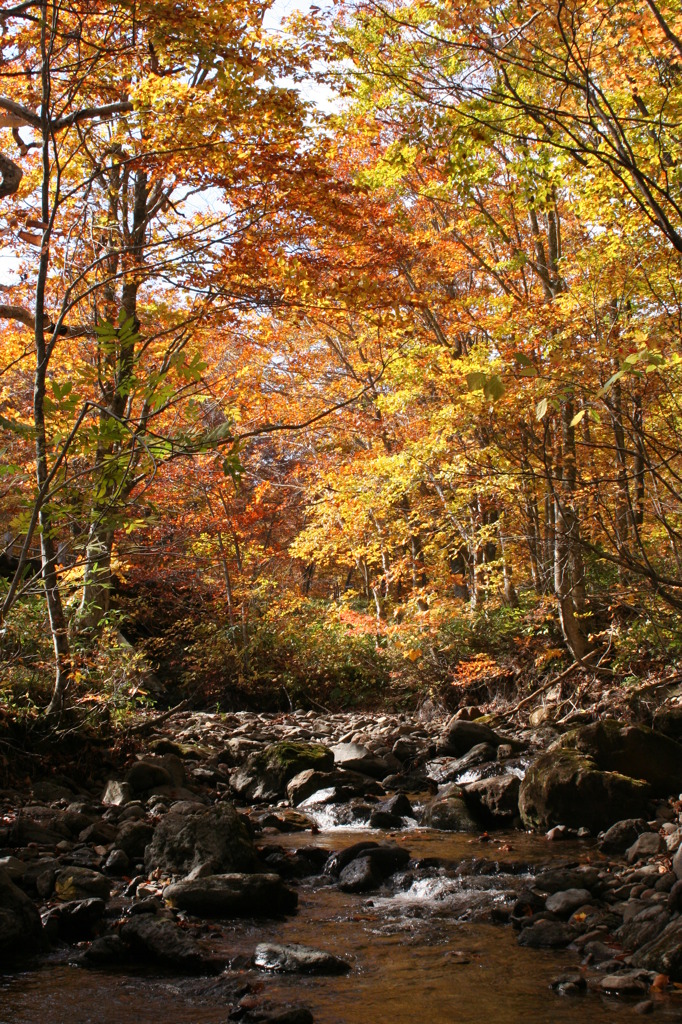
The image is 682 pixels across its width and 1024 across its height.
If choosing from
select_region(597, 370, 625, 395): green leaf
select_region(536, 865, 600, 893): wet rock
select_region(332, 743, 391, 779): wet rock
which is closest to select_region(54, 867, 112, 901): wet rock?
select_region(536, 865, 600, 893): wet rock

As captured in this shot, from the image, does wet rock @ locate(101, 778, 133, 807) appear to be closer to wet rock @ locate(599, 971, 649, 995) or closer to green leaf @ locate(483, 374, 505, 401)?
wet rock @ locate(599, 971, 649, 995)

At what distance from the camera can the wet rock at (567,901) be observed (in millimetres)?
4469

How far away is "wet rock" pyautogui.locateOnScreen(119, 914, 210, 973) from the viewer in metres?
3.75

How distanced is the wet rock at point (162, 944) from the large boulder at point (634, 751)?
4.21 metres

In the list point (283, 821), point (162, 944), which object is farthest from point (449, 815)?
point (162, 944)

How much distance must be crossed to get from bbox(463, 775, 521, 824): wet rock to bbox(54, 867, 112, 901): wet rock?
371 cm

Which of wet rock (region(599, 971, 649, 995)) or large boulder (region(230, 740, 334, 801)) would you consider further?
large boulder (region(230, 740, 334, 801))

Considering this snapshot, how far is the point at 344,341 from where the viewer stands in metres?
15.7

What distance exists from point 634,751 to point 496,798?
4.36 feet

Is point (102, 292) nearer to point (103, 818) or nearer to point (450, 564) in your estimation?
point (103, 818)

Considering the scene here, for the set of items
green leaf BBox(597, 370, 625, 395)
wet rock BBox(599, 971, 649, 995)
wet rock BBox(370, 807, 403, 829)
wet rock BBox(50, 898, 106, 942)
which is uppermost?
green leaf BBox(597, 370, 625, 395)

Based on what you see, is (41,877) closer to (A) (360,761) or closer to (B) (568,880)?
(B) (568,880)

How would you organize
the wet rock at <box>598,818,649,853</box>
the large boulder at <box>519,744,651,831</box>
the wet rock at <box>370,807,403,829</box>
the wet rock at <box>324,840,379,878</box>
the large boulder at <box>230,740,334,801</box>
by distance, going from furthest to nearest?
the large boulder at <box>230,740,334,801</box> → the wet rock at <box>370,807,403,829</box> → the large boulder at <box>519,744,651,831</box> → the wet rock at <box>598,818,649,853</box> → the wet rock at <box>324,840,379,878</box>

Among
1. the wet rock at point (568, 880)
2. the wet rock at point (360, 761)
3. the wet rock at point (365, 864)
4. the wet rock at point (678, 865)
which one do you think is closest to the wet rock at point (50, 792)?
the wet rock at point (365, 864)
